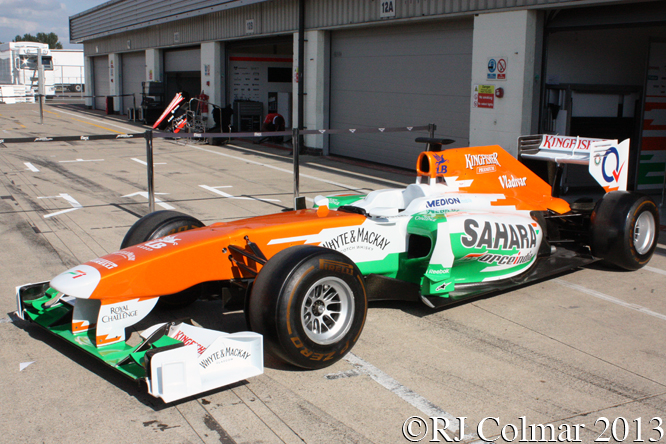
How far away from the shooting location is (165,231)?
512 cm

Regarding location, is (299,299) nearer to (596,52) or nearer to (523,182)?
(523,182)

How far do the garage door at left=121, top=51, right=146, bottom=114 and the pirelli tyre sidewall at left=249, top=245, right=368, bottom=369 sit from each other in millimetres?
31182

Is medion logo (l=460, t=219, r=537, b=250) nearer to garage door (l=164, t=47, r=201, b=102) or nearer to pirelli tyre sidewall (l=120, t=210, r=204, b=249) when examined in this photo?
pirelli tyre sidewall (l=120, t=210, r=204, b=249)

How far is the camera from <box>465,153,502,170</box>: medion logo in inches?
239

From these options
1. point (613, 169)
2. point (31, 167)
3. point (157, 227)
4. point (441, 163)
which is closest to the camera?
point (157, 227)

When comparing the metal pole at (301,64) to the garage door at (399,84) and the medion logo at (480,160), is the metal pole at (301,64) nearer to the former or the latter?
the garage door at (399,84)

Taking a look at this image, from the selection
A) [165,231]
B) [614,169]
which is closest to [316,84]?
[614,169]

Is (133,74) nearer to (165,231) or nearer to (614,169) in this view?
(614,169)

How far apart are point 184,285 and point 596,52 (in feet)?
32.0

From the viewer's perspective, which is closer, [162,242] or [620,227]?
[162,242]

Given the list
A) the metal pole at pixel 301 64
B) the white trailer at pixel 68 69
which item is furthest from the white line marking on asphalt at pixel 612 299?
the white trailer at pixel 68 69

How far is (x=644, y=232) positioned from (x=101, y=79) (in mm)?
40566

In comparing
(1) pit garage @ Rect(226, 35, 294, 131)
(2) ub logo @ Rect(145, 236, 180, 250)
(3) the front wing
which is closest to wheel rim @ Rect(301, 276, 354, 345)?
(3) the front wing

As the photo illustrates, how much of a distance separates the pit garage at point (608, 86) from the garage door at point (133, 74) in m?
25.9
